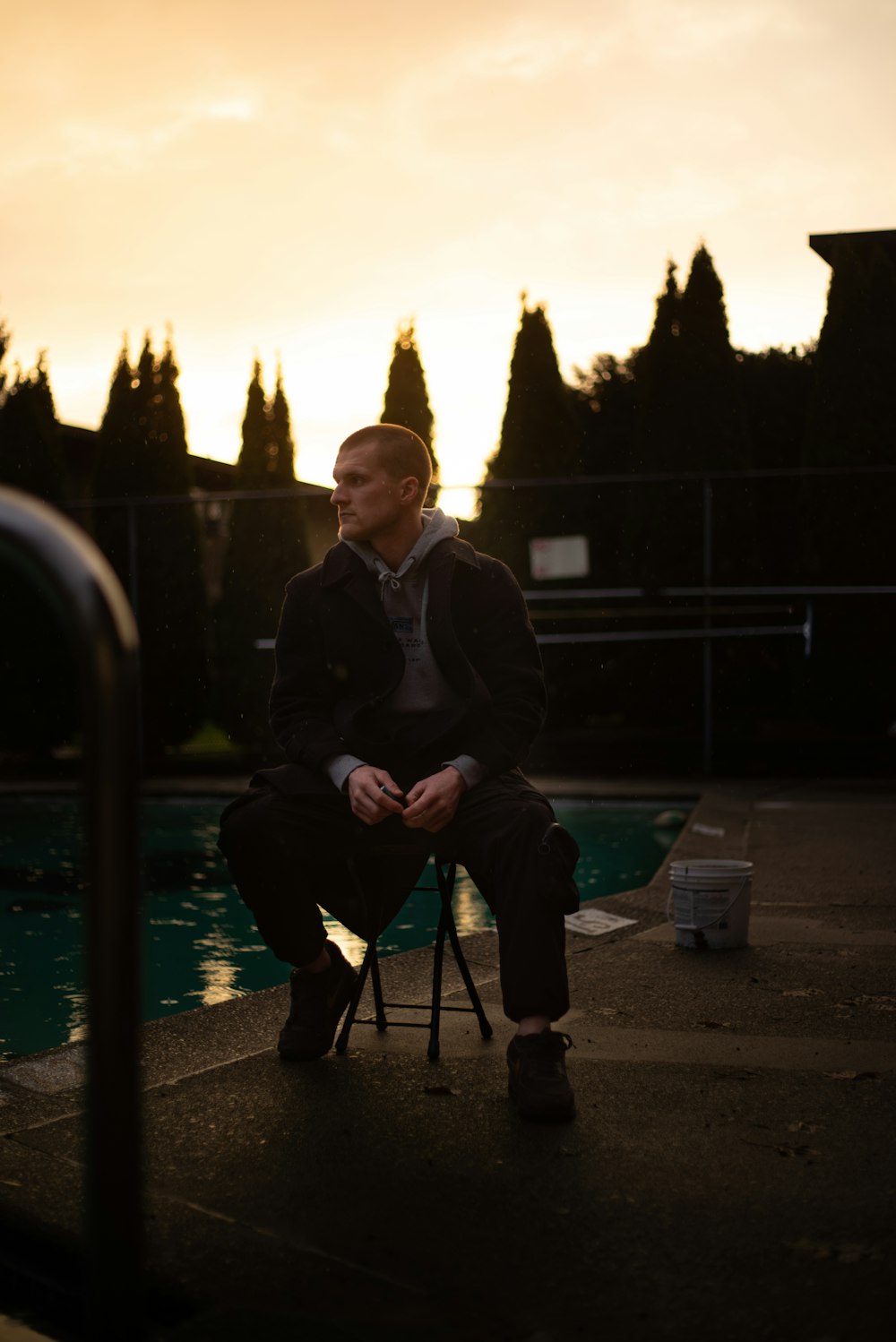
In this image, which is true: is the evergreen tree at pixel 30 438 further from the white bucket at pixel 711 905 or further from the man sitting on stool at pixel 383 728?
the man sitting on stool at pixel 383 728

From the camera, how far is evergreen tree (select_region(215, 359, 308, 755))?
12.4 metres

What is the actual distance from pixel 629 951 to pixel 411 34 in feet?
15.6

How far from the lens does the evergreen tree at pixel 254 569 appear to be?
1238 cm

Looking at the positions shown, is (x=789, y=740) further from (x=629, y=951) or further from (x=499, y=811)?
(x=499, y=811)

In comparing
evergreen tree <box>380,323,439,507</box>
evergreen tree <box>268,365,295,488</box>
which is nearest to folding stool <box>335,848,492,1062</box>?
evergreen tree <box>380,323,439,507</box>

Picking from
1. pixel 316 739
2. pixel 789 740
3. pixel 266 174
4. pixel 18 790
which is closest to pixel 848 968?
pixel 316 739

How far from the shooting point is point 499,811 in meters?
2.59

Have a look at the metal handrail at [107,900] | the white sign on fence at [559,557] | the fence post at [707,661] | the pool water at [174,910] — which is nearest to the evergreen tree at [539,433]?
the white sign on fence at [559,557]

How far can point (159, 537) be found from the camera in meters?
12.7

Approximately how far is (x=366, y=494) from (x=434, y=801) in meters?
0.70

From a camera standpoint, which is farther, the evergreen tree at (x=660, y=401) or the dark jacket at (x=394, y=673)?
the evergreen tree at (x=660, y=401)

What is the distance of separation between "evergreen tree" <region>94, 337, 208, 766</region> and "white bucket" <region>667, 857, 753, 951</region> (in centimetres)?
845

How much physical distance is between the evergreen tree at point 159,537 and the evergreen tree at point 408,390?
7.28 feet

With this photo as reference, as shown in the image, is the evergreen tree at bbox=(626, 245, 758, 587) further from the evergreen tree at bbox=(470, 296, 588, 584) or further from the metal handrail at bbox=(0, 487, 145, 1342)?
the metal handrail at bbox=(0, 487, 145, 1342)
